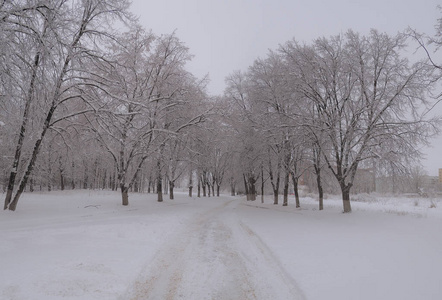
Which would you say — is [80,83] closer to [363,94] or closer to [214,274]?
[214,274]

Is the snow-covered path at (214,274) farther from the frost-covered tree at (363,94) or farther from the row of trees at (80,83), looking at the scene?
the frost-covered tree at (363,94)

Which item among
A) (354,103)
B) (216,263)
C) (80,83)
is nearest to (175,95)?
(80,83)

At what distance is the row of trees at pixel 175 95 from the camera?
23.5 feet

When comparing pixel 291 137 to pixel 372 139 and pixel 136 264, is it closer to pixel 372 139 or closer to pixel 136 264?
pixel 372 139

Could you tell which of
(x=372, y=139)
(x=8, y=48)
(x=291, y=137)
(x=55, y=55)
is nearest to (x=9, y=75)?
(x=8, y=48)

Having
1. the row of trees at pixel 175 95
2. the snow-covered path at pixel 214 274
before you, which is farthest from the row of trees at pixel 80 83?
the snow-covered path at pixel 214 274

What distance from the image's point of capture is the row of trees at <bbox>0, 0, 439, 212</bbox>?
23.5 ft

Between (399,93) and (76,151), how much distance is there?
61.3 feet

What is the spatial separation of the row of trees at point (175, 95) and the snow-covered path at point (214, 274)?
568cm

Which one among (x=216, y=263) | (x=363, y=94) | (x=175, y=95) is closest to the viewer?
(x=216, y=263)

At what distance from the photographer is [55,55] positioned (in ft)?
23.7

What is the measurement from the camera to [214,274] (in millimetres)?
5793

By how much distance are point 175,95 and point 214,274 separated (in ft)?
57.0

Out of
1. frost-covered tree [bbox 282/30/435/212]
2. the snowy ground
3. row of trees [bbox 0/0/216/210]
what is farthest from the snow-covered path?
frost-covered tree [bbox 282/30/435/212]
